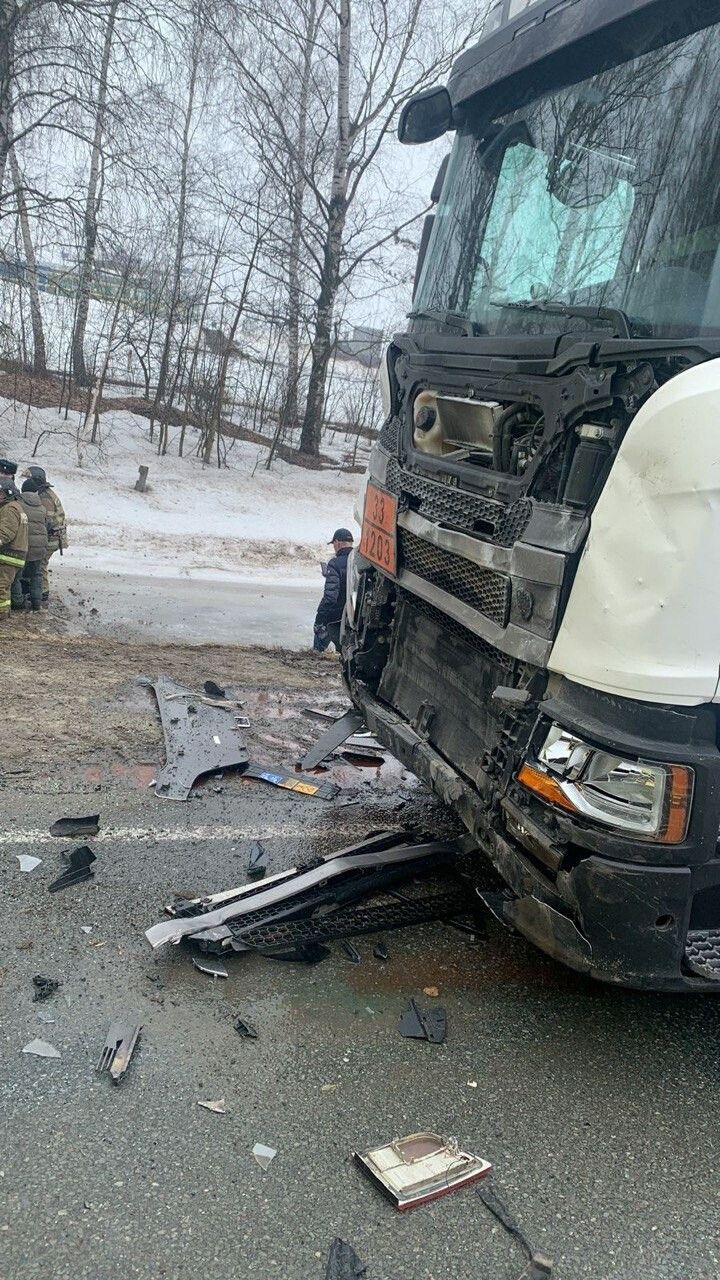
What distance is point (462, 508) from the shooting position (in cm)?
355

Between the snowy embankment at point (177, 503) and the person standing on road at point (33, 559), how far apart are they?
2294mm

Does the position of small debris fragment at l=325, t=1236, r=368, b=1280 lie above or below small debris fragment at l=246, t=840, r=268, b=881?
above

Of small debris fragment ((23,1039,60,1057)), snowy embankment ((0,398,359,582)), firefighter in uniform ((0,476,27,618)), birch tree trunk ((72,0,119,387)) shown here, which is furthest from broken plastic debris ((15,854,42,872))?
birch tree trunk ((72,0,119,387))

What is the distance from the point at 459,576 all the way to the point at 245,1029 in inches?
72.7

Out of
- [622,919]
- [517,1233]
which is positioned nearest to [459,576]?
[622,919]

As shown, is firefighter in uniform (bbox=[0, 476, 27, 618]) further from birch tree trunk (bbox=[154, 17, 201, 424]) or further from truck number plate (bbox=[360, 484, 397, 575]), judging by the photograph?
birch tree trunk (bbox=[154, 17, 201, 424])

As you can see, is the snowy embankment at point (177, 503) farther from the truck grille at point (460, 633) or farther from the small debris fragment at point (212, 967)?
the small debris fragment at point (212, 967)

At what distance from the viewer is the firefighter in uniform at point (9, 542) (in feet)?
26.7

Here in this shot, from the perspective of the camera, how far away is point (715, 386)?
2557 millimetres

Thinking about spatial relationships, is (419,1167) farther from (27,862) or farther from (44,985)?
(27,862)

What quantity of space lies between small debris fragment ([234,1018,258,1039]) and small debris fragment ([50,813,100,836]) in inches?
60.4

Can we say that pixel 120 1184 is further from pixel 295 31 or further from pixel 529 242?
pixel 295 31

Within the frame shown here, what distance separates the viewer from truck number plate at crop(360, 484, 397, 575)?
4125 mm

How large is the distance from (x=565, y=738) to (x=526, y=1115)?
3.99ft
